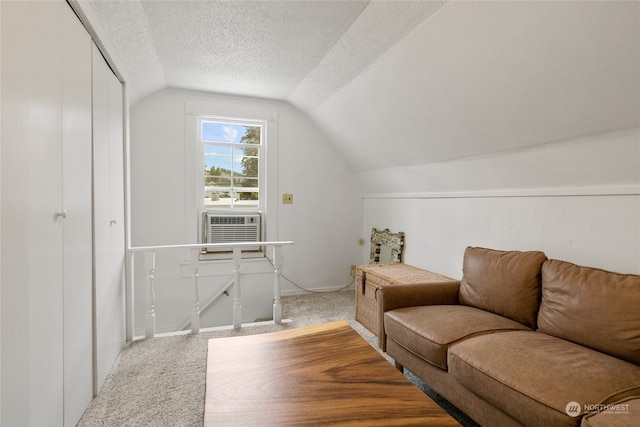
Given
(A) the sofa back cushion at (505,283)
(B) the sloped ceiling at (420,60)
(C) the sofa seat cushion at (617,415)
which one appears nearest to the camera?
(C) the sofa seat cushion at (617,415)

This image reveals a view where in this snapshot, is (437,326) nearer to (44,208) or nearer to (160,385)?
(160,385)

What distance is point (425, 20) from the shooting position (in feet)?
5.98

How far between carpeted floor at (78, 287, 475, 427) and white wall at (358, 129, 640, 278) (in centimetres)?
115

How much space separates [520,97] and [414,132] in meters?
0.93

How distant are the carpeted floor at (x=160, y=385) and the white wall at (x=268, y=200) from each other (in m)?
1.03

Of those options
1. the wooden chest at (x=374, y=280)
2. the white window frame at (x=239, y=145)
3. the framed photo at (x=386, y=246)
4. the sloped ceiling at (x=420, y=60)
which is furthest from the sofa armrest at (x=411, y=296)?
the white window frame at (x=239, y=145)

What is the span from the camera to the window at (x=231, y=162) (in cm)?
369

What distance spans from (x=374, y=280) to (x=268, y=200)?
170 centimetres

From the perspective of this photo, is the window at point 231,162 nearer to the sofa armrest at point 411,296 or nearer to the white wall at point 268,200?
the white wall at point 268,200

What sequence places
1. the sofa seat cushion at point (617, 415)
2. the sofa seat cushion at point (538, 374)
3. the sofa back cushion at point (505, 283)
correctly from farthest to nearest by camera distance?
the sofa back cushion at point (505, 283), the sofa seat cushion at point (538, 374), the sofa seat cushion at point (617, 415)

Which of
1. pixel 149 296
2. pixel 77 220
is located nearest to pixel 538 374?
pixel 77 220

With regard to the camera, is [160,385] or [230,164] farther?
[230,164]

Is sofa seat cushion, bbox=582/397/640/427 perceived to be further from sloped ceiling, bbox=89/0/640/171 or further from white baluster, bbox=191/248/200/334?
white baluster, bbox=191/248/200/334

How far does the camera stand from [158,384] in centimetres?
191
